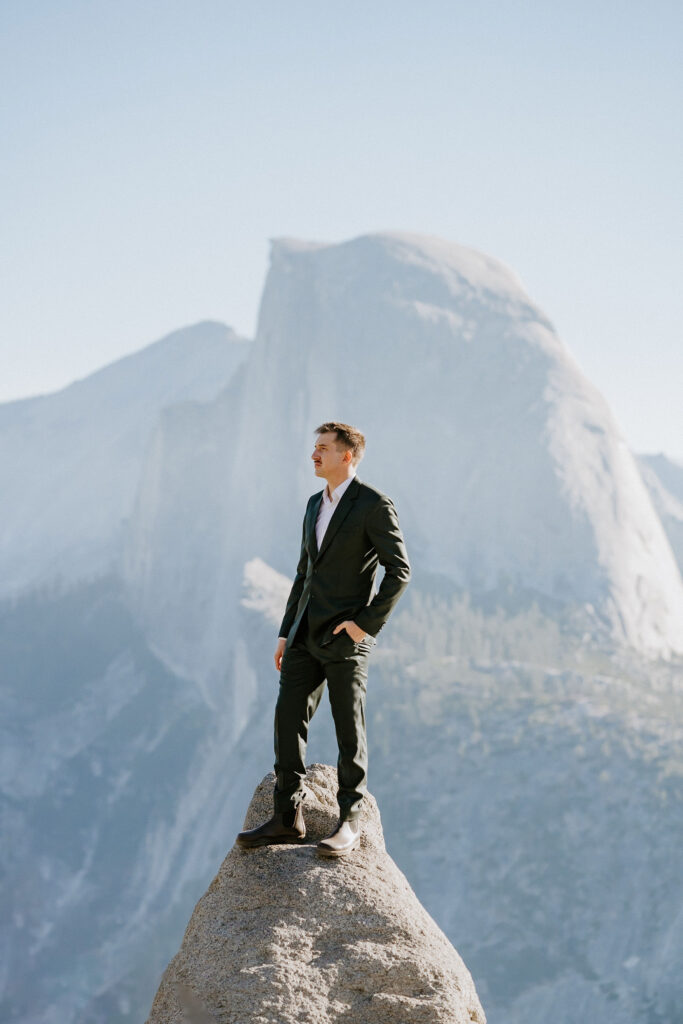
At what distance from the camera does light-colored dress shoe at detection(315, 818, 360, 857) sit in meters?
5.86

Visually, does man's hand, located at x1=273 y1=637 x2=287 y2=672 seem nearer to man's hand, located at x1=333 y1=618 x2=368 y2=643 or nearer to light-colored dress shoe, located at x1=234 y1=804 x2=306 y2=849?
man's hand, located at x1=333 y1=618 x2=368 y2=643

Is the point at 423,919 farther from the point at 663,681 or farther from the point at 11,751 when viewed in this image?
the point at 11,751

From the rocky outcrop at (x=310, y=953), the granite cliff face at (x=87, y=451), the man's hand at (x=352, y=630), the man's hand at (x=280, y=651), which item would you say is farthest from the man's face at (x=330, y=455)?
the granite cliff face at (x=87, y=451)

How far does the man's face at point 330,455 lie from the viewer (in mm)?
5930

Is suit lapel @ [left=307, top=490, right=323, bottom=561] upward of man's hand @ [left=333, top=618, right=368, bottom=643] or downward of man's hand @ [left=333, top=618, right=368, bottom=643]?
upward

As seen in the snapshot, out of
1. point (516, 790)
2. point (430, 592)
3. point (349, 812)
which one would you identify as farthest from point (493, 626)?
point (349, 812)

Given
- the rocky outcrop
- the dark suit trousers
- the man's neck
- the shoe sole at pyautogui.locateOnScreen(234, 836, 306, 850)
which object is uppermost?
the man's neck

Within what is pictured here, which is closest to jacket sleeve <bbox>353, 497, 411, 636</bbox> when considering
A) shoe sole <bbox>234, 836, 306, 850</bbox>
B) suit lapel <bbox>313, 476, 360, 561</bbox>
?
suit lapel <bbox>313, 476, 360, 561</bbox>

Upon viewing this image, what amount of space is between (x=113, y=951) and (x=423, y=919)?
197 feet

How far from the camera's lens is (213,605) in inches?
3696

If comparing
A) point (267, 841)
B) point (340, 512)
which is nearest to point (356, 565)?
point (340, 512)

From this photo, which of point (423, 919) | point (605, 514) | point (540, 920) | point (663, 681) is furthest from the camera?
point (605, 514)

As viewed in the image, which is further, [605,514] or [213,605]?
[213,605]

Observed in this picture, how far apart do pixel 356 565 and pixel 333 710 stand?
81cm
